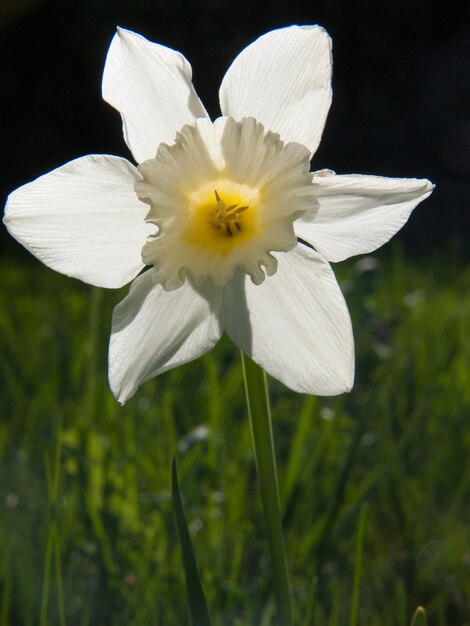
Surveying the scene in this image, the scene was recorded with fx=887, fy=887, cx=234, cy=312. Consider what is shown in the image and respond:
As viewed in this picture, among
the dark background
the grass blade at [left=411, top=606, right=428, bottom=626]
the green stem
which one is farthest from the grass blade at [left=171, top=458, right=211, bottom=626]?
the dark background

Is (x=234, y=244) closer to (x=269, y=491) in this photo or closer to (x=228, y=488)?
(x=269, y=491)

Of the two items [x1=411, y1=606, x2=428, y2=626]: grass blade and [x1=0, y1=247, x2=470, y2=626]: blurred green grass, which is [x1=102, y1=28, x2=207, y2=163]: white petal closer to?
[x1=0, y1=247, x2=470, y2=626]: blurred green grass

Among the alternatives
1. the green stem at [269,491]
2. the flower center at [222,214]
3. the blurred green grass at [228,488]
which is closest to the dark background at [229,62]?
the blurred green grass at [228,488]

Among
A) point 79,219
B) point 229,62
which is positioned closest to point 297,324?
point 79,219

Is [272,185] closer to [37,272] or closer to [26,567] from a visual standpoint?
[26,567]

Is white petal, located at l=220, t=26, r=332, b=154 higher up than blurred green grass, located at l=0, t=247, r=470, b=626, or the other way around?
white petal, located at l=220, t=26, r=332, b=154

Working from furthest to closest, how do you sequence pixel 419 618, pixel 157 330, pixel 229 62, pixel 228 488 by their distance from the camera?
pixel 229 62 < pixel 228 488 < pixel 157 330 < pixel 419 618
